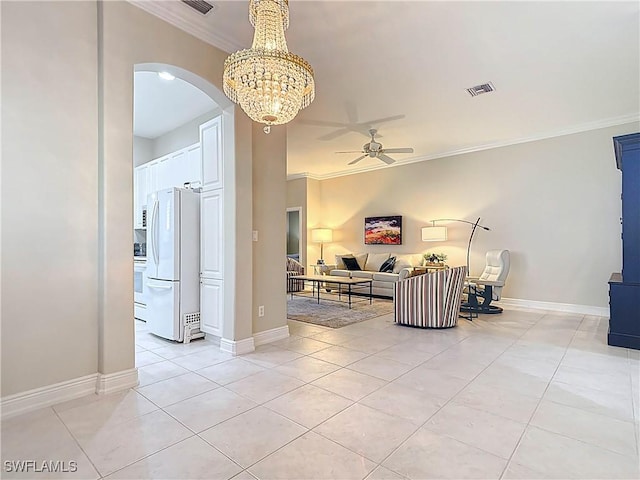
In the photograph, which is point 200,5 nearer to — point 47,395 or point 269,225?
point 269,225

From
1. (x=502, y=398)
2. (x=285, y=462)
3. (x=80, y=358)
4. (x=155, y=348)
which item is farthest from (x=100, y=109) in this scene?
(x=502, y=398)

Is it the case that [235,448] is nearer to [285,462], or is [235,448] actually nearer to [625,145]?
[285,462]

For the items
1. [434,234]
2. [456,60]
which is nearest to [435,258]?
[434,234]

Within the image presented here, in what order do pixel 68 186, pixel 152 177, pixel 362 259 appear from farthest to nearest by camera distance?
pixel 362 259 → pixel 152 177 → pixel 68 186

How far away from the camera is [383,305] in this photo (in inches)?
253

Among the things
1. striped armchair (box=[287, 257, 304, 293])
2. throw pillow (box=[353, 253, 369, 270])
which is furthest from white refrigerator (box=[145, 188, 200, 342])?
throw pillow (box=[353, 253, 369, 270])

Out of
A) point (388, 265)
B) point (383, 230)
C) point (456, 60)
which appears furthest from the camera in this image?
point (383, 230)

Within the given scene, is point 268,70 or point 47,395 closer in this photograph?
point 268,70

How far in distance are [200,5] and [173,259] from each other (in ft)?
8.03

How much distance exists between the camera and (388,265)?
24.3 ft

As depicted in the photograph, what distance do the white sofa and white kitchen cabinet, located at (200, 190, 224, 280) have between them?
3950 mm

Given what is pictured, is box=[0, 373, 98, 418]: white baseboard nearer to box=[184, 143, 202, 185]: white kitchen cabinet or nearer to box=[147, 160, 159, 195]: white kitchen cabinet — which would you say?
box=[184, 143, 202, 185]: white kitchen cabinet

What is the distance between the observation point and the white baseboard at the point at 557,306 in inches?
207

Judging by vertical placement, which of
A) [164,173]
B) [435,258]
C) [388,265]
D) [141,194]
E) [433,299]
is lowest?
[433,299]
